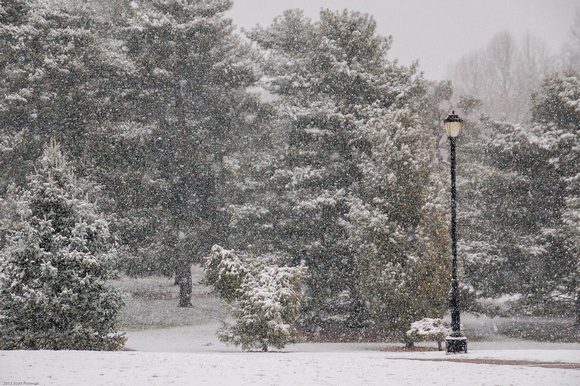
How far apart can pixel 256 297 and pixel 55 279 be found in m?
6.05

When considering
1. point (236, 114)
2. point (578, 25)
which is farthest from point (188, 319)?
point (578, 25)

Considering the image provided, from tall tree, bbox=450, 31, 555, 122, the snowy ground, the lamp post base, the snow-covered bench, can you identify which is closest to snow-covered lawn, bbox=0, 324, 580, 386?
the snowy ground

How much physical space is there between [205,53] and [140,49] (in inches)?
136

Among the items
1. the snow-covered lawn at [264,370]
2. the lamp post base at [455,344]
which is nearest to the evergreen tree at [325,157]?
the lamp post base at [455,344]

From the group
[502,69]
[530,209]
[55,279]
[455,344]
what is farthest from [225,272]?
[502,69]

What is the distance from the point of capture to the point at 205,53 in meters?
34.9

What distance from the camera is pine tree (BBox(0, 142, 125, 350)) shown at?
18109 millimetres

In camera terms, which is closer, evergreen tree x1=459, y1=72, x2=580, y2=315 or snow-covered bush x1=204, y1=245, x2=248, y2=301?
snow-covered bush x1=204, y1=245, x2=248, y2=301

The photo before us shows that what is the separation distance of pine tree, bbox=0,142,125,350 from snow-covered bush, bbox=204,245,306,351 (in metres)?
4.01

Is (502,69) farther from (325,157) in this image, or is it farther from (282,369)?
(282,369)

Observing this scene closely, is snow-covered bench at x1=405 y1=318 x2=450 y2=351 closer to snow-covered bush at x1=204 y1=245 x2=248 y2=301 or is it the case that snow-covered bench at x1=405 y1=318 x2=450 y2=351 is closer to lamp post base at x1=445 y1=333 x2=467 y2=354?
lamp post base at x1=445 y1=333 x2=467 y2=354

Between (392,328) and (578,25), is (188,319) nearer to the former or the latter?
(392,328)

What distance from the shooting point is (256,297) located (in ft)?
69.8

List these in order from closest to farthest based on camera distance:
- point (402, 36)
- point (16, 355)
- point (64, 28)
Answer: point (16, 355) → point (64, 28) → point (402, 36)
